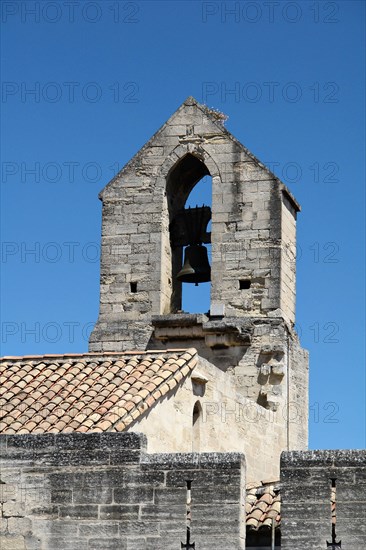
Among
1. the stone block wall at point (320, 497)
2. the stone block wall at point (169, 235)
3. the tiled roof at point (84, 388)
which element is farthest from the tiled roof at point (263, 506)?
the stone block wall at point (169, 235)

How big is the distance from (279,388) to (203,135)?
13.1ft

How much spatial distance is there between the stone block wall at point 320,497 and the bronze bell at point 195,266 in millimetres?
8888

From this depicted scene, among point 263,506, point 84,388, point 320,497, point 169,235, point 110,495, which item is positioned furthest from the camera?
point 169,235

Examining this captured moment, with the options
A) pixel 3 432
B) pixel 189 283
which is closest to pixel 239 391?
pixel 189 283

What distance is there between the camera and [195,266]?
2366 centimetres

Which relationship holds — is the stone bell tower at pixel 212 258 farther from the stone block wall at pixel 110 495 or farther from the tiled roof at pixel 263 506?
the stone block wall at pixel 110 495

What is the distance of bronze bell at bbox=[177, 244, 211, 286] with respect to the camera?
23625 millimetres

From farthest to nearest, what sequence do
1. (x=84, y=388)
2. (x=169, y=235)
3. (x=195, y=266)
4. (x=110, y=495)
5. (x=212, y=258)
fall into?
(x=169, y=235)
(x=195, y=266)
(x=212, y=258)
(x=84, y=388)
(x=110, y=495)

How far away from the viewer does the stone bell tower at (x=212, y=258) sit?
75.5 ft

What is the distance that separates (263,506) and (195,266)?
22.2 ft

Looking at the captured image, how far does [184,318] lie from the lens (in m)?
23.1

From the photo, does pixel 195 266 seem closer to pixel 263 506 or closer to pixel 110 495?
pixel 263 506

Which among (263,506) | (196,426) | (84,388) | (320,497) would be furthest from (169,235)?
(320,497)

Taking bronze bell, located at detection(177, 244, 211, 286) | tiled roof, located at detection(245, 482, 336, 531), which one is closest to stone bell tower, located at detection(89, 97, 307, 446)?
bronze bell, located at detection(177, 244, 211, 286)
